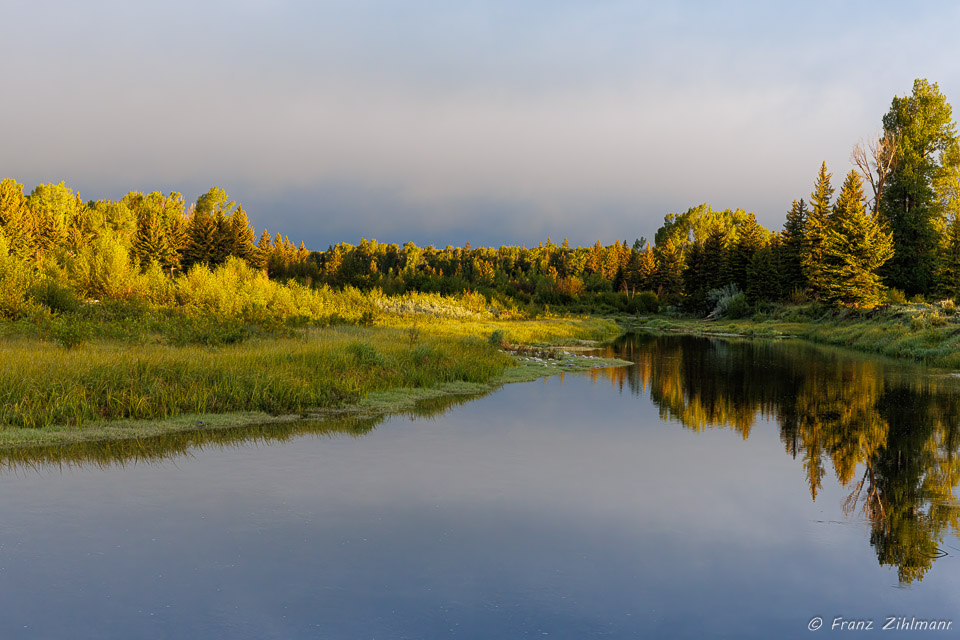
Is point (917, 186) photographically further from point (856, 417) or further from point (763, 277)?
point (856, 417)

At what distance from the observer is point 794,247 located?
55.9 meters

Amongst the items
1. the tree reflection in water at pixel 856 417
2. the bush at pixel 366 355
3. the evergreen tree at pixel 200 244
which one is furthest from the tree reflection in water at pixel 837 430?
the evergreen tree at pixel 200 244

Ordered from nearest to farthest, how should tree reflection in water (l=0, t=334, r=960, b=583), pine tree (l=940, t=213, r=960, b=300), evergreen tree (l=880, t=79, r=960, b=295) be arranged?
tree reflection in water (l=0, t=334, r=960, b=583) → pine tree (l=940, t=213, r=960, b=300) → evergreen tree (l=880, t=79, r=960, b=295)

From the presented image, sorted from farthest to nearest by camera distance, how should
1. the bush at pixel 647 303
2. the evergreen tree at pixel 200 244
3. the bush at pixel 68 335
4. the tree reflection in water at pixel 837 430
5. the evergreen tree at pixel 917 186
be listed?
the bush at pixel 647 303
the evergreen tree at pixel 200 244
the evergreen tree at pixel 917 186
the bush at pixel 68 335
the tree reflection in water at pixel 837 430

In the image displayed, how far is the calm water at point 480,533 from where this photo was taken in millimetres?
4879

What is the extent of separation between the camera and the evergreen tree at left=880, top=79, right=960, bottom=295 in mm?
47531

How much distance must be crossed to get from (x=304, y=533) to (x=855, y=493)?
698 cm

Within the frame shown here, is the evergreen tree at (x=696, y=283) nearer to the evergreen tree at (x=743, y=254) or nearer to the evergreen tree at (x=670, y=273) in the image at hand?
the evergreen tree at (x=743, y=254)

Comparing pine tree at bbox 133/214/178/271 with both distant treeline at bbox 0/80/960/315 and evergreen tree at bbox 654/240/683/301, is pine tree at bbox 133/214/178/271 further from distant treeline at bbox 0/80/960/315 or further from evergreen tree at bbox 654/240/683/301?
evergreen tree at bbox 654/240/683/301

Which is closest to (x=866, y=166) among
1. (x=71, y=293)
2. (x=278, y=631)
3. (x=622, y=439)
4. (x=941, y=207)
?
(x=941, y=207)

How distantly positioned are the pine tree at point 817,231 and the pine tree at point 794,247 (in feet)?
6.29

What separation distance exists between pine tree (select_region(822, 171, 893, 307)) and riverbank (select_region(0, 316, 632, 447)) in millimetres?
34265

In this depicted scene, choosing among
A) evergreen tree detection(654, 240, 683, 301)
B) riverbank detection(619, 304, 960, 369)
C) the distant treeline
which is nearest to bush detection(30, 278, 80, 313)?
the distant treeline

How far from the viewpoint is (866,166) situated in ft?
176
